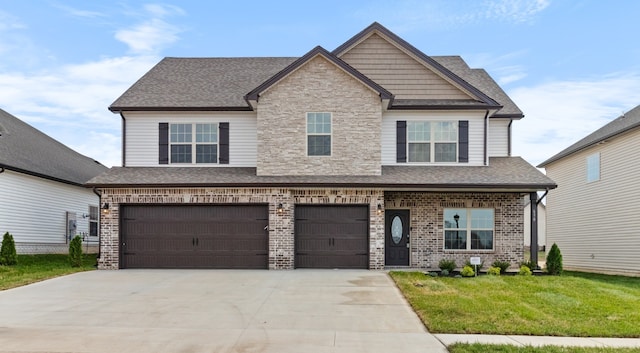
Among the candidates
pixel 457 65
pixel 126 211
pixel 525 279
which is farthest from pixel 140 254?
pixel 457 65

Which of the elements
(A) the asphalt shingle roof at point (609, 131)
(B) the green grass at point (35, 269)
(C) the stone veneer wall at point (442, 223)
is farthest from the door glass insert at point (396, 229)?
(B) the green grass at point (35, 269)

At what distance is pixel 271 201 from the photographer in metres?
17.8

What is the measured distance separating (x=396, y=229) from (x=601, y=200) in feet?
30.8

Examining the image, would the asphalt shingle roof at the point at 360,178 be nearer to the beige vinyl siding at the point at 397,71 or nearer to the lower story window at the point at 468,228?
the lower story window at the point at 468,228

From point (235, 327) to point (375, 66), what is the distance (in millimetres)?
12788

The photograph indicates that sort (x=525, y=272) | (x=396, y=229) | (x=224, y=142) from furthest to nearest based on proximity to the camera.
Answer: (x=224, y=142) → (x=396, y=229) → (x=525, y=272)

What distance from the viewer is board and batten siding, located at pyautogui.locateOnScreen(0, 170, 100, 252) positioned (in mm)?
20109

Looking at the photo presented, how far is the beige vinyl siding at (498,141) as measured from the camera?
66.3 feet

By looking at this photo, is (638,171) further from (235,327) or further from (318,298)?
(235,327)

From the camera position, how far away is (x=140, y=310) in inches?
423

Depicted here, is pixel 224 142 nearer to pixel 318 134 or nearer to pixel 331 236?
pixel 318 134

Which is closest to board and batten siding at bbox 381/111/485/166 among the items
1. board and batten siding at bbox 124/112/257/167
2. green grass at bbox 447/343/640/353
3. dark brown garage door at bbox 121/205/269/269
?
board and batten siding at bbox 124/112/257/167

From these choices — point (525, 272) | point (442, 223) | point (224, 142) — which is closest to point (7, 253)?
point (224, 142)

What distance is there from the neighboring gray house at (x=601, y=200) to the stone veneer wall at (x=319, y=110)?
31.4ft
